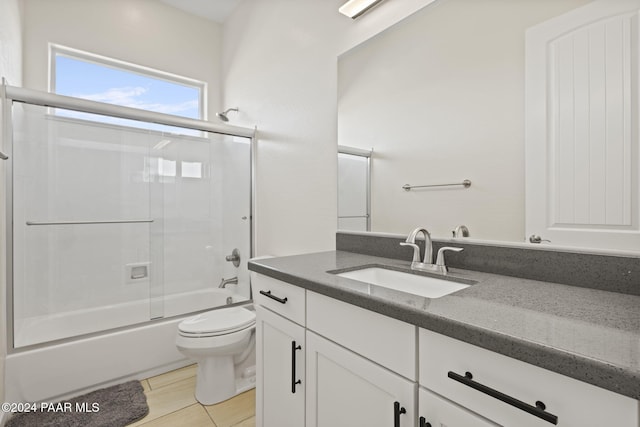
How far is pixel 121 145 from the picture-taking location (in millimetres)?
2299

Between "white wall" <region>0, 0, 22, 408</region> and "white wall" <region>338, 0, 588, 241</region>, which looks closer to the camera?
"white wall" <region>338, 0, 588, 241</region>

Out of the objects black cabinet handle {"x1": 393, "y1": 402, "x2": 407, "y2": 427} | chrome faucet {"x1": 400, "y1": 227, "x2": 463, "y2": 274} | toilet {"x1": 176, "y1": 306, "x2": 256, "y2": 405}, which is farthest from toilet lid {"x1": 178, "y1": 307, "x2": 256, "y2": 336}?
black cabinet handle {"x1": 393, "y1": 402, "x2": 407, "y2": 427}

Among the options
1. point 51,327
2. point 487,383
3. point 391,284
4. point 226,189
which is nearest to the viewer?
point 487,383

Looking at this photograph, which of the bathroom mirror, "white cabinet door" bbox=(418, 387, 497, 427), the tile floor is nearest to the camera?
"white cabinet door" bbox=(418, 387, 497, 427)

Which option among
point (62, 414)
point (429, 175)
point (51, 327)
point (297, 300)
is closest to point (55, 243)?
point (51, 327)

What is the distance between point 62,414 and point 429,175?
7.25 feet

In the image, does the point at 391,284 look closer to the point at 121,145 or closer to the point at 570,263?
the point at 570,263

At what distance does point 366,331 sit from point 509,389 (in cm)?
35

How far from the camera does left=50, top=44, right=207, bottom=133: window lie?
2.52 meters

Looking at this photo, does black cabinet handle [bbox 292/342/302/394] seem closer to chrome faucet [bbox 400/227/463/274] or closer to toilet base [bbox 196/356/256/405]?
chrome faucet [bbox 400/227/463/274]

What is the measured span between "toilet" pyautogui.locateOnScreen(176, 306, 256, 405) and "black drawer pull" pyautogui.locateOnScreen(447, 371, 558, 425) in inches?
56.4

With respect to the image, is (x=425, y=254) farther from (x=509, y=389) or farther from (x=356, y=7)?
(x=356, y=7)

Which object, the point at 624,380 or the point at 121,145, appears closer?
the point at 624,380

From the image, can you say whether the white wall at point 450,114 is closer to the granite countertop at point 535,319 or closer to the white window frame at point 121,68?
the granite countertop at point 535,319
